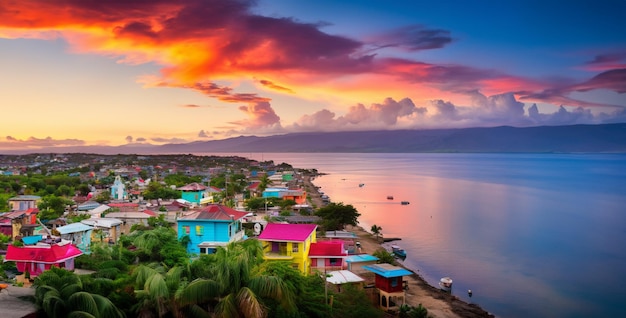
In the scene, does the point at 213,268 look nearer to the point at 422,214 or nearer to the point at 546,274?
the point at 546,274

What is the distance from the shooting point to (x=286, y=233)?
64.0 ft

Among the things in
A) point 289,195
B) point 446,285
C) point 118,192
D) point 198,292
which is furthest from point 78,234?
point 289,195

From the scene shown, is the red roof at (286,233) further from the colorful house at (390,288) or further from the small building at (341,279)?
the colorful house at (390,288)

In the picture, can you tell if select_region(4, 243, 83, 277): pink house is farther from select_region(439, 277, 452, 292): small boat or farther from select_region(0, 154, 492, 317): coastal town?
select_region(439, 277, 452, 292): small boat

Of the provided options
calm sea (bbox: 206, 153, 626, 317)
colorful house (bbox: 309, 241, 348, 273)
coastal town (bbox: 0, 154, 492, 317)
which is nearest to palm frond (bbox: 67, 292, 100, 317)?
coastal town (bbox: 0, 154, 492, 317)

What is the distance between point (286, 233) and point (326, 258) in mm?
2231

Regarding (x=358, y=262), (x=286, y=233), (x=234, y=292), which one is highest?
(x=234, y=292)

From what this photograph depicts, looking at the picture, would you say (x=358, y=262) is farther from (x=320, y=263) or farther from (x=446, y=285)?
(x=446, y=285)

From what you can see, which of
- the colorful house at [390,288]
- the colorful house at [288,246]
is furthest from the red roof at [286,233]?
the colorful house at [390,288]

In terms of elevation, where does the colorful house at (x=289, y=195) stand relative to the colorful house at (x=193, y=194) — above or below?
below

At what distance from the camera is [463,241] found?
38000 millimetres

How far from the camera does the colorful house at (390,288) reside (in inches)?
706

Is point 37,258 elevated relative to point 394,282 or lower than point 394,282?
elevated

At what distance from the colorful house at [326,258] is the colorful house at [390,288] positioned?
2.15 metres
